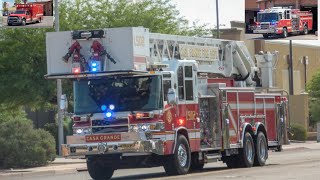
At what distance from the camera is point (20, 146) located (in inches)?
1334

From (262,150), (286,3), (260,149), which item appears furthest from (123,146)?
(286,3)

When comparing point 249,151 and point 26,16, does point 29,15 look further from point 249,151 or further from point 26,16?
point 249,151

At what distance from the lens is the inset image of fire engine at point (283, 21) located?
5925 cm

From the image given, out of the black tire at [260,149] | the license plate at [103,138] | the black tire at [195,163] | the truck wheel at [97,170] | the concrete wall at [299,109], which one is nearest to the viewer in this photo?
the license plate at [103,138]

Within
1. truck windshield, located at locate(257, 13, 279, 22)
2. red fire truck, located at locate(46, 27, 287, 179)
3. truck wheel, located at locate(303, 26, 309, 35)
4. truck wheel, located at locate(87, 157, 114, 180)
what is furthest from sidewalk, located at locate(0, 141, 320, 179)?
truck wheel, located at locate(303, 26, 309, 35)

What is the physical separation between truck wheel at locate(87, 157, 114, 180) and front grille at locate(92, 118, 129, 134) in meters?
1.24

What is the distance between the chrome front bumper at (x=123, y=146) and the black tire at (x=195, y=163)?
275 cm

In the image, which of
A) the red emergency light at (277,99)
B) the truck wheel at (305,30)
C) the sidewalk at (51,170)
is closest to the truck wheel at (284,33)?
the truck wheel at (305,30)

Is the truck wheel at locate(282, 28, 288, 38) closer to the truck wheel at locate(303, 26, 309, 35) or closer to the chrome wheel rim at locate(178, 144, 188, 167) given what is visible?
the truck wheel at locate(303, 26, 309, 35)

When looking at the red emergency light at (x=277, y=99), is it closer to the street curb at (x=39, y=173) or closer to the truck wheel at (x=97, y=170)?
the street curb at (x=39, y=173)

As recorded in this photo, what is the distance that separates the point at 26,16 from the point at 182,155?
19.1 meters

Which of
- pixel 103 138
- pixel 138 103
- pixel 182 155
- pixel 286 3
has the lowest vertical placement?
pixel 182 155

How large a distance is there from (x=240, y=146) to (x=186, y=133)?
Result: 10.8ft

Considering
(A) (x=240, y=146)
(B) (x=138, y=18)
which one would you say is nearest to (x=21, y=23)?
(B) (x=138, y=18)
